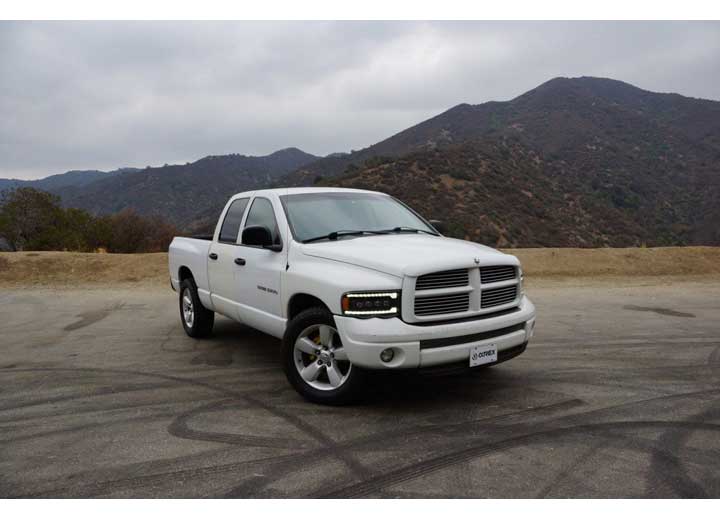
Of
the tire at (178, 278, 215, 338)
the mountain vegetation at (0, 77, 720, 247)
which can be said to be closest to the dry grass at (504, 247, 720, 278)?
the tire at (178, 278, 215, 338)

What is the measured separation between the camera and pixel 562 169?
Answer: 59.9 meters

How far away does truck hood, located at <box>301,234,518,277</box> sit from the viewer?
4.36 metres

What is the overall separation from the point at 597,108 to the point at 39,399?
3600 inches

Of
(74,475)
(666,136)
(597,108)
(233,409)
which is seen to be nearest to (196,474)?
(74,475)

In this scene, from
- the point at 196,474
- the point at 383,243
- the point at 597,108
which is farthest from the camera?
the point at 597,108

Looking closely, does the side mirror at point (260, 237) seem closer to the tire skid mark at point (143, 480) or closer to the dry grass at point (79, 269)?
the tire skid mark at point (143, 480)

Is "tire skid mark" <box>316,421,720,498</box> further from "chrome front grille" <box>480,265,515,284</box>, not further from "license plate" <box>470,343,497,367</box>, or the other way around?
"chrome front grille" <box>480,265,515,284</box>

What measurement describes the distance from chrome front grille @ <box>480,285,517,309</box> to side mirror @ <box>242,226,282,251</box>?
77.3 inches

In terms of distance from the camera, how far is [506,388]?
203 inches

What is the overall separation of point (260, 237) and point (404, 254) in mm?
1491

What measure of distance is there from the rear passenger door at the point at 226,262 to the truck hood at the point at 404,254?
1.46m

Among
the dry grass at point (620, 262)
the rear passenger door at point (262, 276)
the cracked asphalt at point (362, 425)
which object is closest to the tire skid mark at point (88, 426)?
the cracked asphalt at point (362, 425)

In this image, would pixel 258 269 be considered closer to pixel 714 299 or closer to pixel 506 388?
pixel 506 388

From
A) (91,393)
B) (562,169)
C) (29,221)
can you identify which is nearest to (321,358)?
(91,393)
